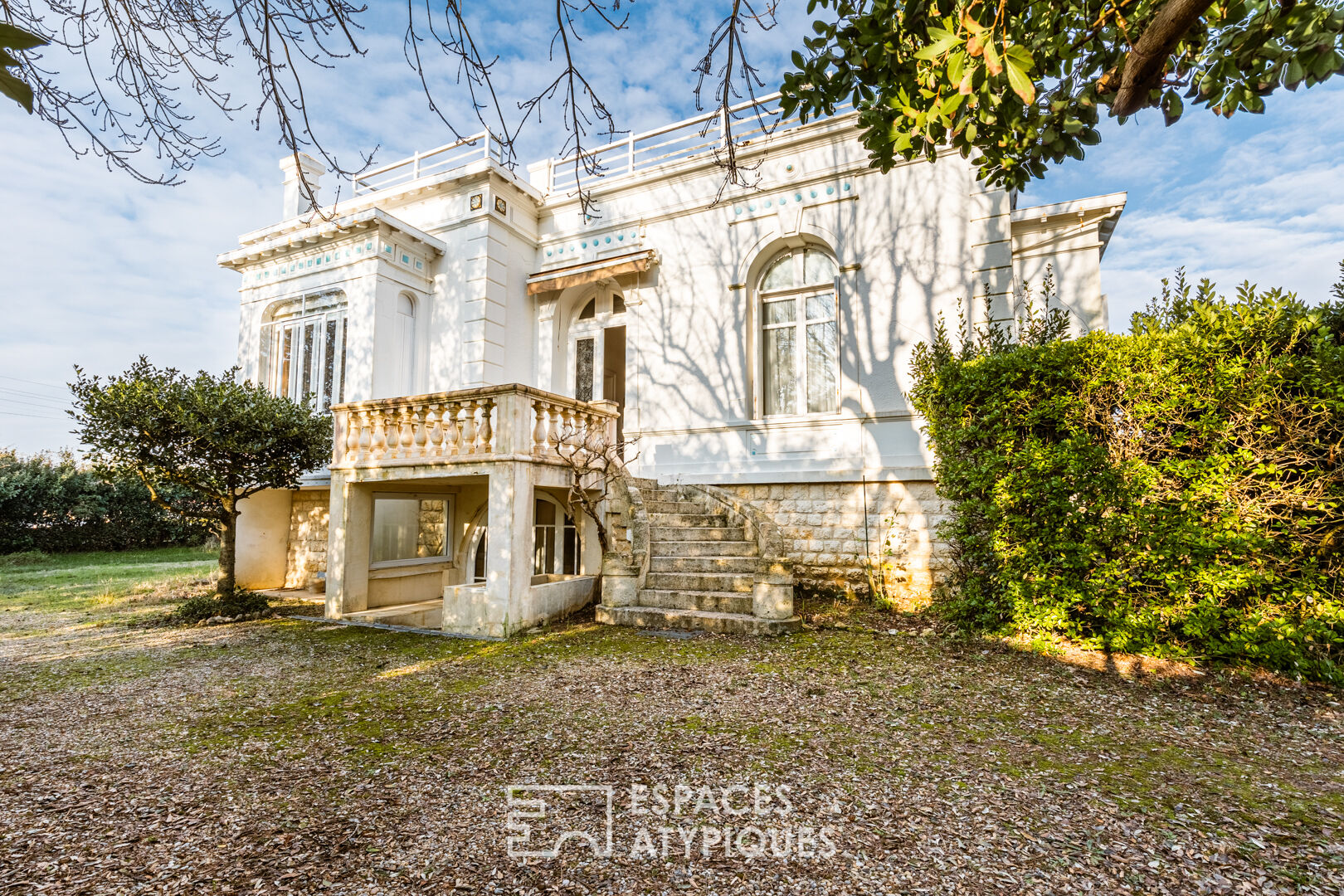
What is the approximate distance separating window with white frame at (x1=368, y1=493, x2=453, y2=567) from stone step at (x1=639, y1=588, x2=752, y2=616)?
375cm

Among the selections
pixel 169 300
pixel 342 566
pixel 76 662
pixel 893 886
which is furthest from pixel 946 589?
pixel 169 300

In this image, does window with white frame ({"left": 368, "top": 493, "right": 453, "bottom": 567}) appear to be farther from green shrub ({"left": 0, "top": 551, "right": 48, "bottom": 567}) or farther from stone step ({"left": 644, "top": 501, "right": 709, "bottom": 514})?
green shrub ({"left": 0, "top": 551, "right": 48, "bottom": 567})

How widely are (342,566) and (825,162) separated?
28.4 ft

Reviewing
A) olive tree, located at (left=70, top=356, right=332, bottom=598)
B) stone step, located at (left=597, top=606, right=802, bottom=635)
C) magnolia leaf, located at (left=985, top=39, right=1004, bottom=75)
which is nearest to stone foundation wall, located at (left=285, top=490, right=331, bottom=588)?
olive tree, located at (left=70, top=356, right=332, bottom=598)

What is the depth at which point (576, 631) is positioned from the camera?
Result: 21.9 ft

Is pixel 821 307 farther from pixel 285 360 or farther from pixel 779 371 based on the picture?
pixel 285 360

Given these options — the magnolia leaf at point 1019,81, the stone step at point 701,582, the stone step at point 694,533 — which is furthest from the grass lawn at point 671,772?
the magnolia leaf at point 1019,81

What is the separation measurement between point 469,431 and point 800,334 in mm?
5250

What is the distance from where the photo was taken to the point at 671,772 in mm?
3184

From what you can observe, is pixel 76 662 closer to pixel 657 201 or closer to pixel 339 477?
pixel 339 477

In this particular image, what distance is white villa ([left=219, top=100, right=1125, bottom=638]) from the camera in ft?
23.5

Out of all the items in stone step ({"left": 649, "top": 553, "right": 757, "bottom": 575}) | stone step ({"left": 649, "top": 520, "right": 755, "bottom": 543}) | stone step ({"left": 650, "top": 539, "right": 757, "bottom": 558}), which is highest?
stone step ({"left": 649, "top": 520, "right": 755, "bottom": 543})

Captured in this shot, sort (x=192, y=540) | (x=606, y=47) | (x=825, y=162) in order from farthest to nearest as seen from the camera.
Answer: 1. (x=192, y=540)
2. (x=825, y=162)
3. (x=606, y=47)

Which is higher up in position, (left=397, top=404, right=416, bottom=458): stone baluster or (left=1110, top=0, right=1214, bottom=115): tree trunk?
(left=1110, top=0, right=1214, bottom=115): tree trunk
